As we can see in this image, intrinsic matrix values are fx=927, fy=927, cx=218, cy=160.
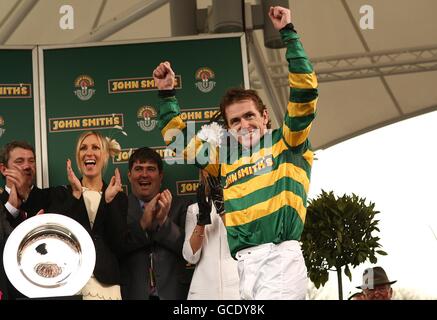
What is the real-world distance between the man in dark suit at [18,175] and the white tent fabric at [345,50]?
5.43 metres

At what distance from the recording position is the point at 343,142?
53.1 ft

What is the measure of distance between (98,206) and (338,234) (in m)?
1.76

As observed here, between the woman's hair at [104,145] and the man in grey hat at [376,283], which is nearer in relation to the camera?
the man in grey hat at [376,283]

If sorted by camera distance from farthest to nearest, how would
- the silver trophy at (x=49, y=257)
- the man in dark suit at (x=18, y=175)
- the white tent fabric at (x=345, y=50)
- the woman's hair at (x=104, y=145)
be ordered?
1. the white tent fabric at (x=345, y=50)
2. the woman's hair at (x=104, y=145)
3. the man in dark suit at (x=18, y=175)
4. the silver trophy at (x=49, y=257)

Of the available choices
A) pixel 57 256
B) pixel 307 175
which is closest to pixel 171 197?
pixel 57 256

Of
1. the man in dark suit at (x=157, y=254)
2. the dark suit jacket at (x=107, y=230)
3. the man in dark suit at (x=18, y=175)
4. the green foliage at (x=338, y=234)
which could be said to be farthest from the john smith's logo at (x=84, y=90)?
the green foliage at (x=338, y=234)

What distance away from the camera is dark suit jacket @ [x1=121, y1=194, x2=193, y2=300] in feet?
19.4

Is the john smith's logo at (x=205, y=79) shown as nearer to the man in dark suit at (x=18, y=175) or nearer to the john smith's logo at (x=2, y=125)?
the man in dark suit at (x=18, y=175)

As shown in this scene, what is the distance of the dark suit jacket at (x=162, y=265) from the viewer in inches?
233

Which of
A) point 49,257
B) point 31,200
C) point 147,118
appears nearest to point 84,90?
point 147,118

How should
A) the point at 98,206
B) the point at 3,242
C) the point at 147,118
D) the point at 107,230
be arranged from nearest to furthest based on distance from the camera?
the point at 3,242 → the point at 107,230 → the point at 98,206 → the point at 147,118

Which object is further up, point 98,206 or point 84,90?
point 84,90

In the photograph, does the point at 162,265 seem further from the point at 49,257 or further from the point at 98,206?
the point at 49,257

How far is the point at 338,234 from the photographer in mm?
6590
